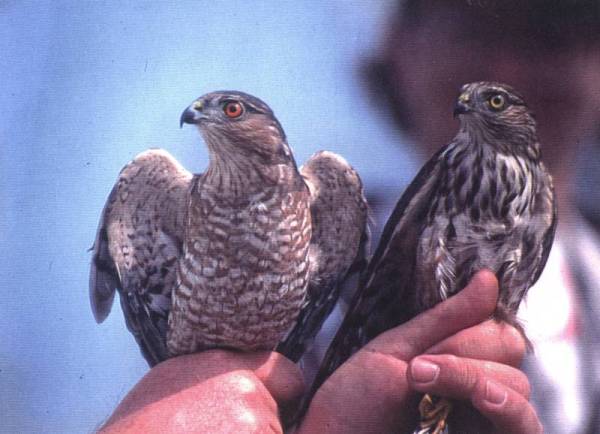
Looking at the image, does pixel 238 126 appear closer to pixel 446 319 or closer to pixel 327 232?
pixel 327 232

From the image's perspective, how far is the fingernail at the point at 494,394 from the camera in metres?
0.94

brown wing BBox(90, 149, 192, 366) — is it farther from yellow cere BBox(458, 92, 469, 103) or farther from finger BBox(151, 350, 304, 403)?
yellow cere BBox(458, 92, 469, 103)

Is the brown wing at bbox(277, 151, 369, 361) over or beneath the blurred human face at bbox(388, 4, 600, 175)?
beneath

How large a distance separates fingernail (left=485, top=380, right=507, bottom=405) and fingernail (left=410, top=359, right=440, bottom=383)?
0.22ft

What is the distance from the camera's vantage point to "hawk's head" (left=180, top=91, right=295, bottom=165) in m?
0.96

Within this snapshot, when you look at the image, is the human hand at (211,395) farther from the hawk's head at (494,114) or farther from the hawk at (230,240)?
the hawk's head at (494,114)

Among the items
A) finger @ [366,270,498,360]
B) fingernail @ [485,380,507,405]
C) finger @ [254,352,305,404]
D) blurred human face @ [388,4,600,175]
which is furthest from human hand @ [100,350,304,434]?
blurred human face @ [388,4,600,175]

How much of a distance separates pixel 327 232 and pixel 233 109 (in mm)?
220

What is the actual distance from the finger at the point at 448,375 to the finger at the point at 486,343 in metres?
0.01

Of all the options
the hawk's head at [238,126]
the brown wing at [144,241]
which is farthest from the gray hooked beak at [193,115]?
the brown wing at [144,241]

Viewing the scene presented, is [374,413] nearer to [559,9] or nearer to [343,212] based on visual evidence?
[343,212]

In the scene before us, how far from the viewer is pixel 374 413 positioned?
99 centimetres

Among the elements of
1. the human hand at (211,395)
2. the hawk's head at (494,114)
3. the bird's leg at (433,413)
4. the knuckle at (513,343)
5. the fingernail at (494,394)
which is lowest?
the human hand at (211,395)

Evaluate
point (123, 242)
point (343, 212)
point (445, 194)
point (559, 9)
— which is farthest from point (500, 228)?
point (123, 242)
